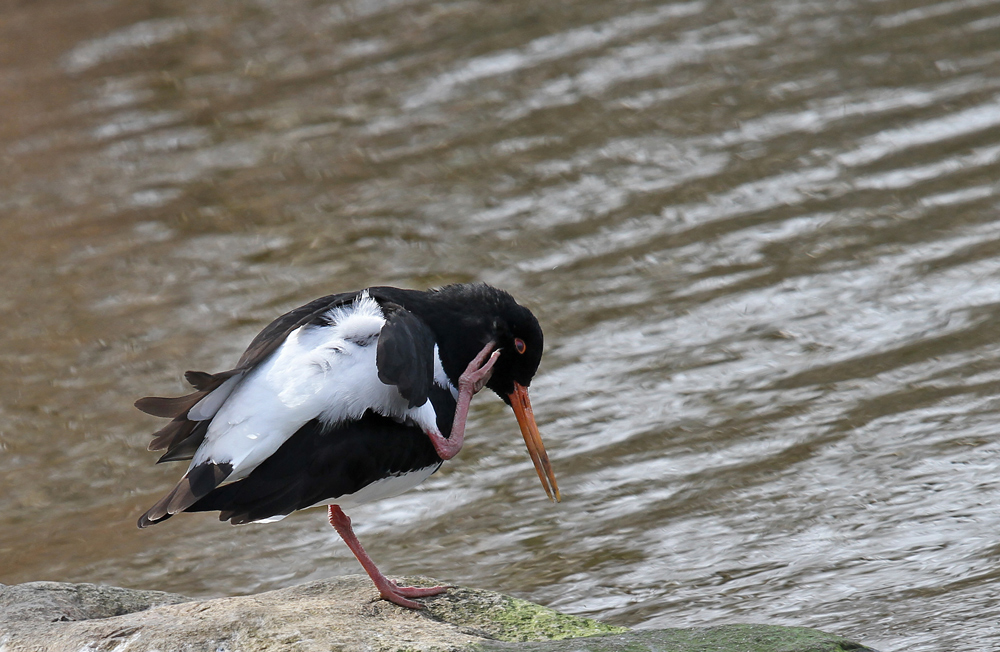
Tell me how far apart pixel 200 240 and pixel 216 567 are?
3511mm

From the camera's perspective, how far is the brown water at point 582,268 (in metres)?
5.49

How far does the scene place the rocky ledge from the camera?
3.82 metres

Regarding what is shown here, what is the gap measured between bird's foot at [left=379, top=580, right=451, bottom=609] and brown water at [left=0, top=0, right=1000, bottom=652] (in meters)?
0.97

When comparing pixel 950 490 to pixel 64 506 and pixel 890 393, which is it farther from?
pixel 64 506

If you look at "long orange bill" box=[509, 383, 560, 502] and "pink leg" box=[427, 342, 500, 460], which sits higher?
"pink leg" box=[427, 342, 500, 460]

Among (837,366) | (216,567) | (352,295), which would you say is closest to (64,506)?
(216,567)

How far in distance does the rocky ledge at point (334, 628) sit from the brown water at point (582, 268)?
2.94 ft

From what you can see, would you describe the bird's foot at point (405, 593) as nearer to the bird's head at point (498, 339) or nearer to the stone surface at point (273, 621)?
the stone surface at point (273, 621)

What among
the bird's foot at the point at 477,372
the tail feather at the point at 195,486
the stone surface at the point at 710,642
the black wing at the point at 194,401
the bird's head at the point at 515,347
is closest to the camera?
the stone surface at the point at 710,642

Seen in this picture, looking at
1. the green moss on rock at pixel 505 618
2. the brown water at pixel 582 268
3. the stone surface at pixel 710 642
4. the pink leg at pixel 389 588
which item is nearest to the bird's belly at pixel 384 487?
the pink leg at pixel 389 588

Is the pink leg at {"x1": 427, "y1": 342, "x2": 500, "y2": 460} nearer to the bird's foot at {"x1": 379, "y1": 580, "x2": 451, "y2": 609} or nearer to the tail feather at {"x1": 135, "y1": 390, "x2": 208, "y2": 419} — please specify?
the bird's foot at {"x1": 379, "y1": 580, "x2": 451, "y2": 609}

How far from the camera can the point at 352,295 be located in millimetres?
4449

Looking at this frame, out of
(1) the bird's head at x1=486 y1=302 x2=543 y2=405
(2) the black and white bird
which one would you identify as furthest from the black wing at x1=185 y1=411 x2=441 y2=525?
(1) the bird's head at x1=486 y1=302 x2=543 y2=405

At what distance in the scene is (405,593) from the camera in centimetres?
432
